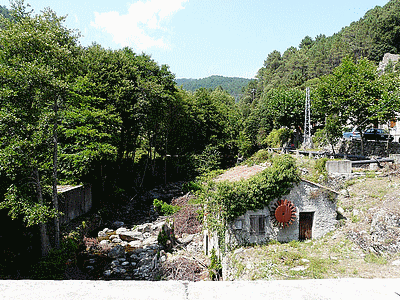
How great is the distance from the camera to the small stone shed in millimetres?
11500

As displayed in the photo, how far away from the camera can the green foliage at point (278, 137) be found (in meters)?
43.1

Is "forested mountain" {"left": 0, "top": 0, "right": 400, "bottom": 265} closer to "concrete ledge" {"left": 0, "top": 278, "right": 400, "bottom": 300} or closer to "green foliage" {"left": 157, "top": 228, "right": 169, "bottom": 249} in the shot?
"green foliage" {"left": 157, "top": 228, "right": 169, "bottom": 249}

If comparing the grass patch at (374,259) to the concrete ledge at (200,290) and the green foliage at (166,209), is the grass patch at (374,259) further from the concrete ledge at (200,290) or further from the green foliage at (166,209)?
the green foliage at (166,209)

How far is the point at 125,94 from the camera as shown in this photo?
73.5 ft

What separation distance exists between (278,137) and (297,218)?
107 feet

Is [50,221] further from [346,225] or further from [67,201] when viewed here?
[346,225]

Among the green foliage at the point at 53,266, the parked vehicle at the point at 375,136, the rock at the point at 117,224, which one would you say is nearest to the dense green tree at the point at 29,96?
the green foliage at the point at 53,266

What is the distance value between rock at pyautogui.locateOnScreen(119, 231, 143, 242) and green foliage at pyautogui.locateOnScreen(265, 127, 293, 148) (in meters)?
31.9

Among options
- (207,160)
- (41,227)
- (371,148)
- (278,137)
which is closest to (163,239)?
(41,227)

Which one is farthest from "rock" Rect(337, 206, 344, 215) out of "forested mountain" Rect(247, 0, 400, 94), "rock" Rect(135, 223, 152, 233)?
"forested mountain" Rect(247, 0, 400, 94)

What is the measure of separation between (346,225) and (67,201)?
15190mm

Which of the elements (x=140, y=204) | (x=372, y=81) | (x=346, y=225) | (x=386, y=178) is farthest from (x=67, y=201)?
(x=372, y=81)

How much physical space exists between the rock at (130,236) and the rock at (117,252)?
1.70m

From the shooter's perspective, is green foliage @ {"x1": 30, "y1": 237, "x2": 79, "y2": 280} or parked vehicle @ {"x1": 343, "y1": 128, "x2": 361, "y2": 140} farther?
parked vehicle @ {"x1": 343, "y1": 128, "x2": 361, "y2": 140}
